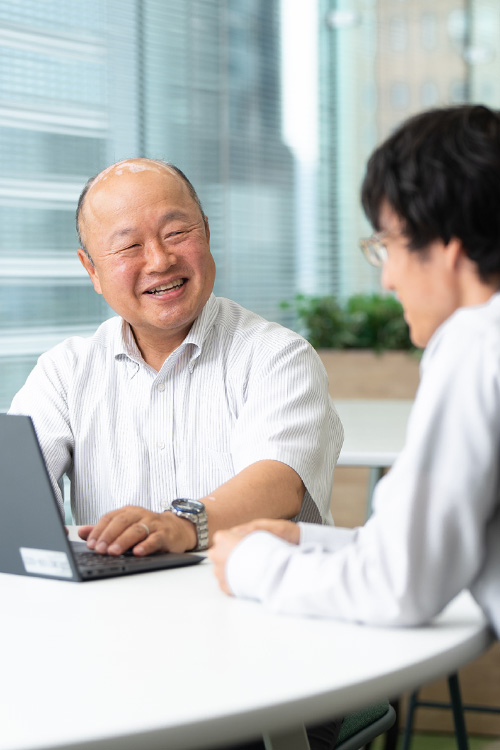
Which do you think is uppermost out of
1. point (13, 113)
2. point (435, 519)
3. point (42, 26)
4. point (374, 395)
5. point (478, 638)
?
point (42, 26)

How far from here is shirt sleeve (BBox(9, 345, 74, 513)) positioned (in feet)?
6.33

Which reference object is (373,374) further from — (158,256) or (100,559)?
(100,559)

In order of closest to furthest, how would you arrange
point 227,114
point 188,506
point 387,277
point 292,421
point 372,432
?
1. point 387,277
2. point 188,506
3. point 292,421
4. point 372,432
5. point 227,114

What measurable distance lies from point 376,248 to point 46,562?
25.3 inches

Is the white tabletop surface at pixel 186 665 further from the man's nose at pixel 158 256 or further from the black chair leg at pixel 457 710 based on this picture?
the black chair leg at pixel 457 710

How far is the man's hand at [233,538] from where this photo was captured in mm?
1213

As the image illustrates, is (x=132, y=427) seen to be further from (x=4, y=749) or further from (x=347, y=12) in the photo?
(x=347, y=12)

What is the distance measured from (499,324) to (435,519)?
0.74ft

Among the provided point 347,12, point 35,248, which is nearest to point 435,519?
point 35,248

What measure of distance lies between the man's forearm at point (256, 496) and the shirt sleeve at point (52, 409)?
43 centimetres

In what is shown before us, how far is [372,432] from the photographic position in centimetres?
291

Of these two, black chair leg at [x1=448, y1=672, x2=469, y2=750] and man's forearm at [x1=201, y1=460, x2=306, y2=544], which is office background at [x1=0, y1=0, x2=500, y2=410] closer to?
man's forearm at [x1=201, y1=460, x2=306, y2=544]

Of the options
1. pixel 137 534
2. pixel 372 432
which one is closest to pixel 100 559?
pixel 137 534

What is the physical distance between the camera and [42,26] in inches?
128
